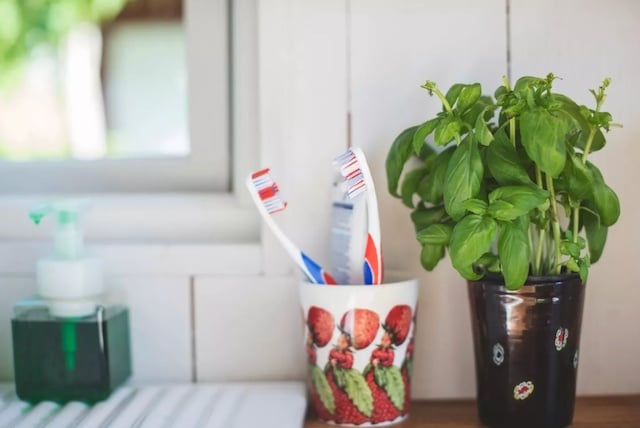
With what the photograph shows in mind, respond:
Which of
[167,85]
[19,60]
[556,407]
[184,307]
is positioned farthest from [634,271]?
[19,60]

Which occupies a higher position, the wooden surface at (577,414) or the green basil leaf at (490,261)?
the green basil leaf at (490,261)

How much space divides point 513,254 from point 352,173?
134 millimetres

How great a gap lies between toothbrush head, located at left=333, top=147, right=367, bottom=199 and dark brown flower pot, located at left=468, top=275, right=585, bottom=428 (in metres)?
0.12

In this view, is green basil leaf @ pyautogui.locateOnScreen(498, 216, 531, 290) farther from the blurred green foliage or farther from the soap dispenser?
the blurred green foliage

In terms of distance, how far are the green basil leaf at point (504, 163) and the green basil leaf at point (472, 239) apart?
0.04 m

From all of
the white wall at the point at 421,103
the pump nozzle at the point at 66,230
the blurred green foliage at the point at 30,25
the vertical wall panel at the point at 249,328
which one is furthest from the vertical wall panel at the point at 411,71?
the blurred green foliage at the point at 30,25

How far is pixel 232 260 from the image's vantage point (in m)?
0.78

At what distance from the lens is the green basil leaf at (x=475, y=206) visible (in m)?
0.58

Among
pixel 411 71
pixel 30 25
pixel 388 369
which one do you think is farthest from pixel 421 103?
pixel 30 25

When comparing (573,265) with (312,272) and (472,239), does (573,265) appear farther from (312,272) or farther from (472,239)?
(312,272)

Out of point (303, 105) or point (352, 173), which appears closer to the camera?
point (352, 173)

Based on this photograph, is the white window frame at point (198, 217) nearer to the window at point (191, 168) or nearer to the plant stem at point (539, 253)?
the window at point (191, 168)

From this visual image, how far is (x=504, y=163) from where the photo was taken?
607mm

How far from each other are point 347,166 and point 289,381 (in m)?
0.25
